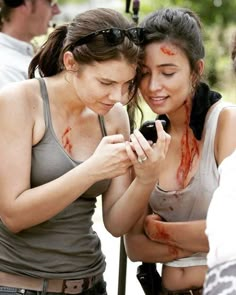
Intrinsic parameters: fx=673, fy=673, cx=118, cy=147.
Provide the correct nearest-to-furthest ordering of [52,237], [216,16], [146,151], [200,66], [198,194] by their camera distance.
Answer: [146,151], [52,237], [198,194], [200,66], [216,16]

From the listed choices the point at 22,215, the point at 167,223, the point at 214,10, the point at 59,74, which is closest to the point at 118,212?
the point at 167,223

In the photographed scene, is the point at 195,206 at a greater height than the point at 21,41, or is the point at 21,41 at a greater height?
the point at 21,41

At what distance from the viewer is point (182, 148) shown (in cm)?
236

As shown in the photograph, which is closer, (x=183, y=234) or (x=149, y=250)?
(x=183, y=234)

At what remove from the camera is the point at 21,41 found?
3658mm

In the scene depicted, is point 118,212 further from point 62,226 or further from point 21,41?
point 21,41

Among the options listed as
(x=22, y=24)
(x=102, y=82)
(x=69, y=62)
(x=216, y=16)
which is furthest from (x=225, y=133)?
(x=216, y=16)

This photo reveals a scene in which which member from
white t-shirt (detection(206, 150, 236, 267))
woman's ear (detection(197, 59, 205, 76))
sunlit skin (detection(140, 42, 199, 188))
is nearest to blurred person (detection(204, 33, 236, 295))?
white t-shirt (detection(206, 150, 236, 267))

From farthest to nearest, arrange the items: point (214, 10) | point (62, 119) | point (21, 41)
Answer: point (214, 10), point (21, 41), point (62, 119)

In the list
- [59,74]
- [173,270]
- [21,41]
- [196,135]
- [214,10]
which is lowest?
[173,270]

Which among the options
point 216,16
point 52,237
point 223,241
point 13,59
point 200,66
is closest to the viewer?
point 223,241

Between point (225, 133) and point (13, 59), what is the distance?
157 cm

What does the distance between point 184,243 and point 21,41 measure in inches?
72.8

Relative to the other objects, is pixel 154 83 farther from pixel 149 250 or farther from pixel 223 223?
pixel 223 223
